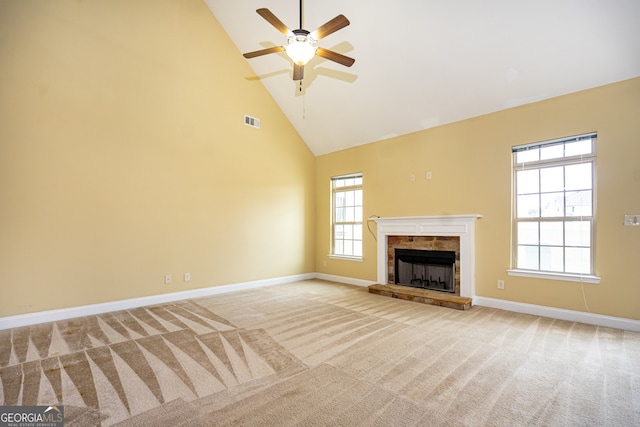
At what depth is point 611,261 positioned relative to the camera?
3.34m

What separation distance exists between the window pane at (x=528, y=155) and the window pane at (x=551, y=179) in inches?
7.9

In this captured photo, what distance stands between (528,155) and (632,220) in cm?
133

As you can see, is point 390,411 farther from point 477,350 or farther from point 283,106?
point 283,106

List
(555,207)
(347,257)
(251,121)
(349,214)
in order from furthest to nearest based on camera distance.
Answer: (349,214)
(347,257)
(251,121)
(555,207)

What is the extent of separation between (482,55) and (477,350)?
3453 mm

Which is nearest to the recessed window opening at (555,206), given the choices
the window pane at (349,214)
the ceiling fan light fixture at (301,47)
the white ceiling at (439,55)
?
the white ceiling at (439,55)

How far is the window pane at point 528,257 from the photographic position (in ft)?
13.0

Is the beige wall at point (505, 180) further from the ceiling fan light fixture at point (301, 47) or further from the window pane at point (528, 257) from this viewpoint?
the ceiling fan light fixture at point (301, 47)

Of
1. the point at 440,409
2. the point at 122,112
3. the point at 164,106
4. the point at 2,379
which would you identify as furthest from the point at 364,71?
the point at 2,379

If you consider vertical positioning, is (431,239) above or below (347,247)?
above

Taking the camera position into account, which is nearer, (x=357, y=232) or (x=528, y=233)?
(x=528, y=233)

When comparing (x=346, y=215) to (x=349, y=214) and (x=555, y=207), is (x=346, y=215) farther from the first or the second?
(x=555, y=207)

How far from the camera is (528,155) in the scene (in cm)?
403

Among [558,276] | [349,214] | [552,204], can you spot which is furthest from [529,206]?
[349,214]
